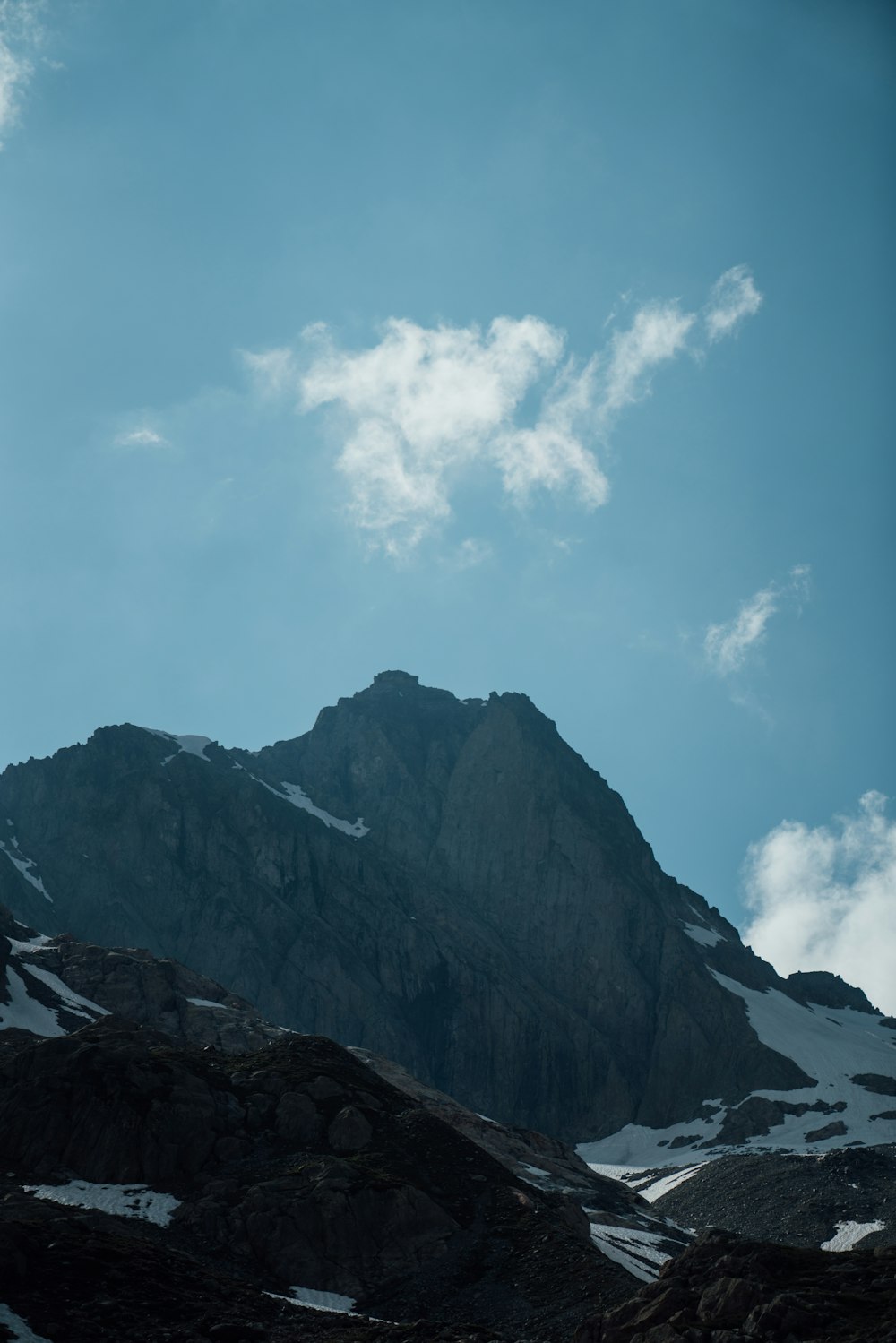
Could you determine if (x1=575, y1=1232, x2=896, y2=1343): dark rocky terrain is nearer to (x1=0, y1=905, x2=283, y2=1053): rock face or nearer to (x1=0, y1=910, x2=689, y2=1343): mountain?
(x1=0, y1=910, x2=689, y2=1343): mountain

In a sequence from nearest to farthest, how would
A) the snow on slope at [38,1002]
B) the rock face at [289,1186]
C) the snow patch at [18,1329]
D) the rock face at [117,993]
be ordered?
the snow patch at [18,1329] → the rock face at [289,1186] → the snow on slope at [38,1002] → the rock face at [117,993]

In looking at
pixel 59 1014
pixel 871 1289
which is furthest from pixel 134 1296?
pixel 59 1014

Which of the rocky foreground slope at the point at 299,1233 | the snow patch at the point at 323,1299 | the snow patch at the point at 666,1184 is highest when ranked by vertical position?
the snow patch at the point at 666,1184

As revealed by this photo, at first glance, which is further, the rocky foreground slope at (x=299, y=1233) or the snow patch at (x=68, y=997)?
the snow patch at (x=68, y=997)

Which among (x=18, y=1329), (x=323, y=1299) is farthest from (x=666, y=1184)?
(x=18, y=1329)

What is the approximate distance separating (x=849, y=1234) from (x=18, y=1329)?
10254cm

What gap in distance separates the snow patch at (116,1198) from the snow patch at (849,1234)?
78.9 meters

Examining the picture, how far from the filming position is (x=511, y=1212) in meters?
57.3

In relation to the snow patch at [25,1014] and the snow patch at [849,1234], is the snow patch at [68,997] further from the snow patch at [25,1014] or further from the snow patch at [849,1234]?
the snow patch at [849,1234]

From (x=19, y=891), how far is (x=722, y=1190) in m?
118

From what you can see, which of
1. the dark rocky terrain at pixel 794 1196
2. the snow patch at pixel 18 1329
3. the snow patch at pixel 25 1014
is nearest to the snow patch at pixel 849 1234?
the dark rocky terrain at pixel 794 1196

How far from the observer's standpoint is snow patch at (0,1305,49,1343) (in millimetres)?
32444

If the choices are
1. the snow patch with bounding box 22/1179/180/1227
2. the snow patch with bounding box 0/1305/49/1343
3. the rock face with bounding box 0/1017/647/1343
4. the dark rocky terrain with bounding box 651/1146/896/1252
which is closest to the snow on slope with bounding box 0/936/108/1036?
the rock face with bounding box 0/1017/647/1343

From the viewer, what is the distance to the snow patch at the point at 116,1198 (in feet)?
176
